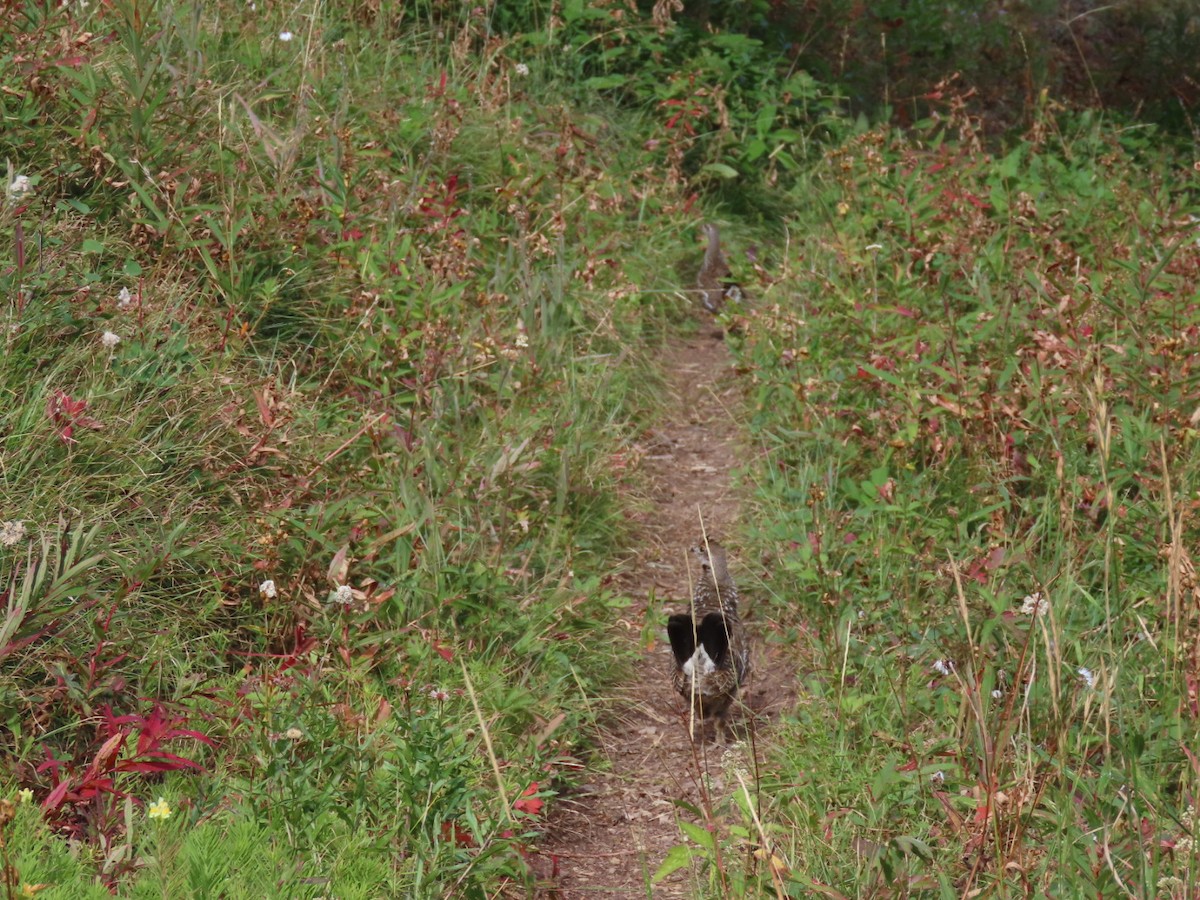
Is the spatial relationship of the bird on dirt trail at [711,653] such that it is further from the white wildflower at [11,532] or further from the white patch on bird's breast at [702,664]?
the white wildflower at [11,532]

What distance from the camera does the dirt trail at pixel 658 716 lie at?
3.55 meters

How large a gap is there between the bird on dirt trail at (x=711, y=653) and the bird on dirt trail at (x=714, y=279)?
2.88 metres

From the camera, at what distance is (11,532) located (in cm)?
331

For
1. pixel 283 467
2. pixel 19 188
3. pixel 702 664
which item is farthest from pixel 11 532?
pixel 702 664

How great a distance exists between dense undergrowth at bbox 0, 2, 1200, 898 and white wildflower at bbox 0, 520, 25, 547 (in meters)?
0.01

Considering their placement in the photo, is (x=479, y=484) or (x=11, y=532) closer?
(x=11, y=532)

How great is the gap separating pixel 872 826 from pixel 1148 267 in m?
3.79

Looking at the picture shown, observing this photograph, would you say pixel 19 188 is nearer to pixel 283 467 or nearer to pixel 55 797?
pixel 283 467

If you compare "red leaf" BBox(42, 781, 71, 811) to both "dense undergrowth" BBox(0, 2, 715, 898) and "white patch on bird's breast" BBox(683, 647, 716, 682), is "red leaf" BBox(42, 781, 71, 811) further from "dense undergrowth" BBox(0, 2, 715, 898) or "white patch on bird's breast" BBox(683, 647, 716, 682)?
"white patch on bird's breast" BBox(683, 647, 716, 682)

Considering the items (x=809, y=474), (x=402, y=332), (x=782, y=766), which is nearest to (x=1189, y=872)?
(x=782, y=766)

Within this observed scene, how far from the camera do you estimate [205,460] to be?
155 inches

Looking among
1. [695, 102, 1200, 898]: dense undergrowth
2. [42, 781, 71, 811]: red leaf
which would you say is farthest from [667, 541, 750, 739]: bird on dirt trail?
[42, 781, 71, 811]: red leaf

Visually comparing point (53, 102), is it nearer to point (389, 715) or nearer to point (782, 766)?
point (389, 715)

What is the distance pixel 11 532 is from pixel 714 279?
4.38 meters
